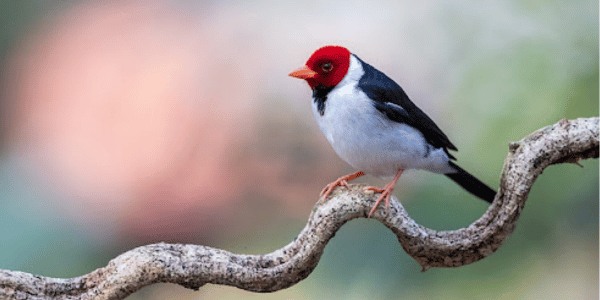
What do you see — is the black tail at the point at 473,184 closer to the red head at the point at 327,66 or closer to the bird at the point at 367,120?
the bird at the point at 367,120

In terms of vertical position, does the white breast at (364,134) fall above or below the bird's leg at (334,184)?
above

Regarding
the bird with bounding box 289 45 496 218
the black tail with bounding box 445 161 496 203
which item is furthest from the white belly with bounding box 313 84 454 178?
the black tail with bounding box 445 161 496 203

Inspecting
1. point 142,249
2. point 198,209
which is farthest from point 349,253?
point 142,249

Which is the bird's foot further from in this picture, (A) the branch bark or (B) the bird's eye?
(B) the bird's eye

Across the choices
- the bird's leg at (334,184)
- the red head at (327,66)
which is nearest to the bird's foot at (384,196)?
the bird's leg at (334,184)

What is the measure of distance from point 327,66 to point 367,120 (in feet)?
0.43

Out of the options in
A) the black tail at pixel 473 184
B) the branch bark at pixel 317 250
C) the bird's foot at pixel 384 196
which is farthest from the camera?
the black tail at pixel 473 184

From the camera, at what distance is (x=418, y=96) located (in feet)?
8.25

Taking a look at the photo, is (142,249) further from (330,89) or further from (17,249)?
(17,249)

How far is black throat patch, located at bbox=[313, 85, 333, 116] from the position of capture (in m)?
1.88

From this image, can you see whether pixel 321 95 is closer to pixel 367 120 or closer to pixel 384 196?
pixel 367 120

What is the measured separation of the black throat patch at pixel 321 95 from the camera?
1885mm

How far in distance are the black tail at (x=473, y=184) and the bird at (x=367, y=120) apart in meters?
0.12

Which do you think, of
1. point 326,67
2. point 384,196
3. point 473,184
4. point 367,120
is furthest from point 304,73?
point 473,184
